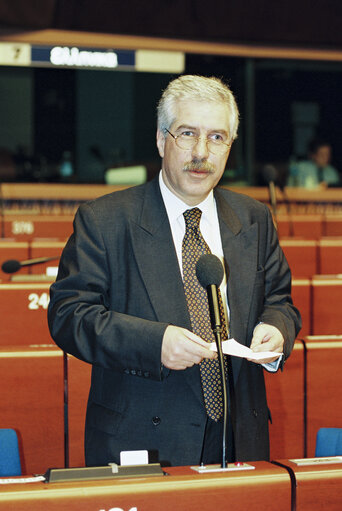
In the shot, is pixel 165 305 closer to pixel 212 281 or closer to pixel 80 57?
pixel 212 281

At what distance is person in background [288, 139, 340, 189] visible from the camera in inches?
363

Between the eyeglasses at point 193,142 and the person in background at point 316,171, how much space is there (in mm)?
7337

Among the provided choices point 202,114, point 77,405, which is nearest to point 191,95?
point 202,114

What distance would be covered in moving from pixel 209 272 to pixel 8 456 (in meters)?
0.66

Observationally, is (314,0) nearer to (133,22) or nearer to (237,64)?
(133,22)

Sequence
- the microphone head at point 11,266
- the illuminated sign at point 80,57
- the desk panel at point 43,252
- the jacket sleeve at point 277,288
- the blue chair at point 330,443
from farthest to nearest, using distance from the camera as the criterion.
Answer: the illuminated sign at point 80,57 < the desk panel at point 43,252 < the microphone head at point 11,266 < the jacket sleeve at point 277,288 < the blue chair at point 330,443

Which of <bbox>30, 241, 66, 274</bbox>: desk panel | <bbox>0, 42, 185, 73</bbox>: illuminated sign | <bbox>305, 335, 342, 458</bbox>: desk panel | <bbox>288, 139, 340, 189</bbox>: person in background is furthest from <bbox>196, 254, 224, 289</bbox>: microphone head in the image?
<bbox>288, 139, 340, 189</bbox>: person in background

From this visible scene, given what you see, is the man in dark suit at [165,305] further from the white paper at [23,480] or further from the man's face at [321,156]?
the man's face at [321,156]

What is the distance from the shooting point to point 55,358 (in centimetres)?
271

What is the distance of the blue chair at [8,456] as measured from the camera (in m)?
1.81

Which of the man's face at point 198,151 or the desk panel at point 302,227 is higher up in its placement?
the man's face at point 198,151

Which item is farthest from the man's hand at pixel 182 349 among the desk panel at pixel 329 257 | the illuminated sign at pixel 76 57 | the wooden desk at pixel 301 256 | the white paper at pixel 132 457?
the illuminated sign at pixel 76 57

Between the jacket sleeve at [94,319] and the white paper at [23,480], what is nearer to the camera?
the white paper at [23,480]

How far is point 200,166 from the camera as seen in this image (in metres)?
1.94
